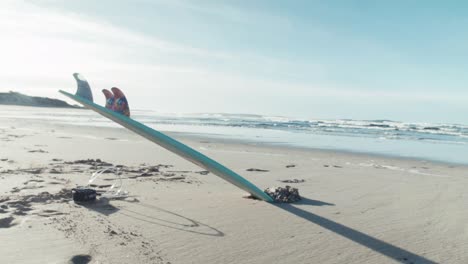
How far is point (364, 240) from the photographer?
3793 millimetres

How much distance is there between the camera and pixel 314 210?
Answer: 16.2ft

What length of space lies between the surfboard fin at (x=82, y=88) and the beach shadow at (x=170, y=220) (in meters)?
1.39

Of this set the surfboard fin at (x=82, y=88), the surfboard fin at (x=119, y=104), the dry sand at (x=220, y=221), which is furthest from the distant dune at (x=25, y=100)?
the surfboard fin at (x=119, y=104)

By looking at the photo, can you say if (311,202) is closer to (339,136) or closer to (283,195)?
(283,195)

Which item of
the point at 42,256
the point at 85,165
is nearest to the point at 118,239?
the point at 42,256

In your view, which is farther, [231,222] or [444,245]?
[231,222]

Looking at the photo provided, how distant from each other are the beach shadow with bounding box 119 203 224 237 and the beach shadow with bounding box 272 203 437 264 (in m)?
1.19

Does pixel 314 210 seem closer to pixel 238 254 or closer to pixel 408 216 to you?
pixel 408 216

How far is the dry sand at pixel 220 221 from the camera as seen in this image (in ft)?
10.9

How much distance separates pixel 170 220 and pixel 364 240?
202 cm

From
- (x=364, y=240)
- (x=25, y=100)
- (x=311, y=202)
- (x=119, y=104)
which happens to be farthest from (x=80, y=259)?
(x=25, y=100)

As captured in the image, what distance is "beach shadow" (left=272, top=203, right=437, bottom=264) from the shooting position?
338cm

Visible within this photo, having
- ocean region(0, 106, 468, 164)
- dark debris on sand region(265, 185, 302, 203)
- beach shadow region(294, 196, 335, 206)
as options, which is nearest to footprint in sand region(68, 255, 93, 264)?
dark debris on sand region(265, 185, 302, 203)

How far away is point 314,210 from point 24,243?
127 inches
